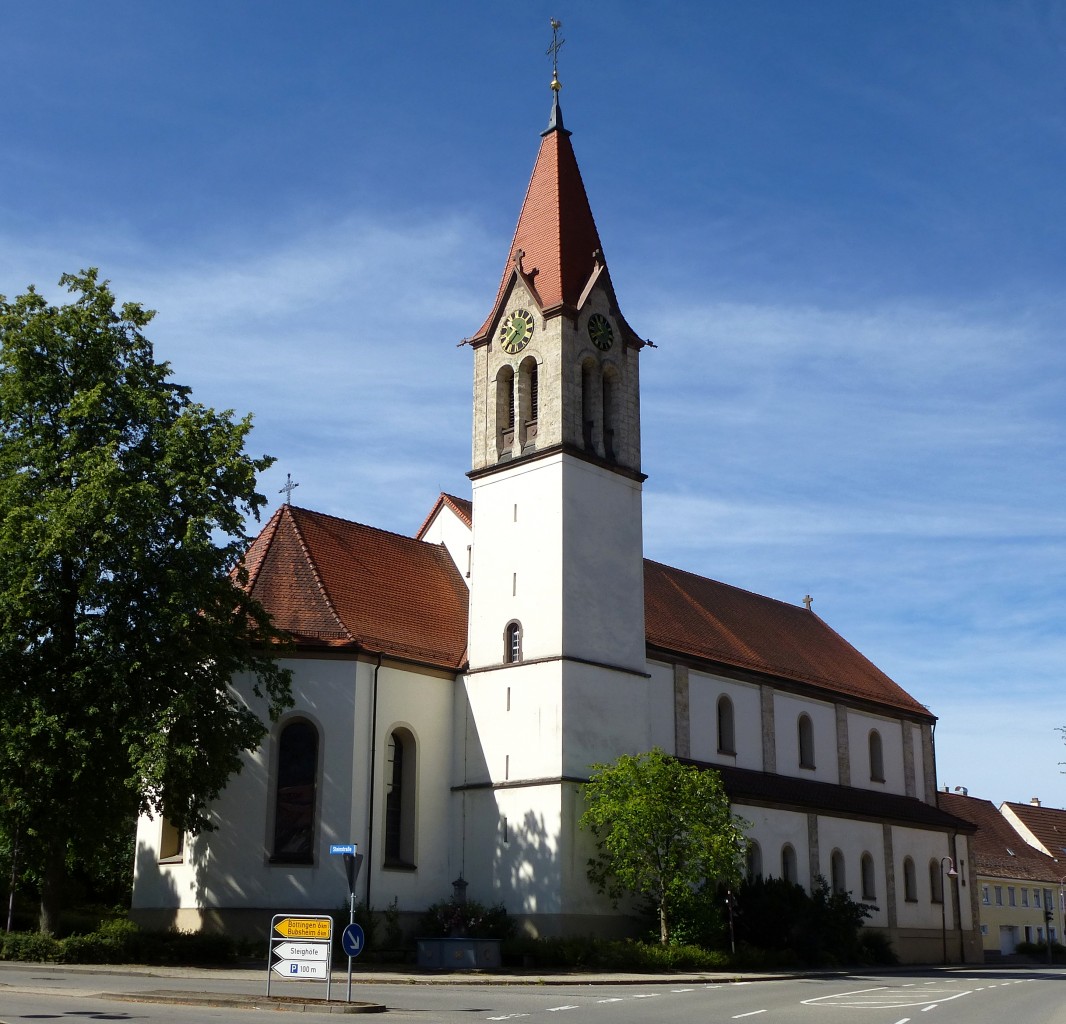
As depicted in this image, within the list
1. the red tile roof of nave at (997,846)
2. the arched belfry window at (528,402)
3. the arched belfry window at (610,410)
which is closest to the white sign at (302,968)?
the arched belfry window at (528,402)

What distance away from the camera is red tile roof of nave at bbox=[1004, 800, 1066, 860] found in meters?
71.6

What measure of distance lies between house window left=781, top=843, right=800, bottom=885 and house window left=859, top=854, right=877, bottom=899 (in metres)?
4.34

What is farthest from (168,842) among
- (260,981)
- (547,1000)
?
(547,1000)

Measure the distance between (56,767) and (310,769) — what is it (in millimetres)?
7683

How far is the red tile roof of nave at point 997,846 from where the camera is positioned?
64.1m

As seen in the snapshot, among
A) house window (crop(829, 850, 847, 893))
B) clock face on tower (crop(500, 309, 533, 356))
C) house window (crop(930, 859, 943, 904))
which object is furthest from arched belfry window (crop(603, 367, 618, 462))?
house window (crop(930, 859, 943, 904))

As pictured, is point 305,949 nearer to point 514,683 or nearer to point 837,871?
point 514,683

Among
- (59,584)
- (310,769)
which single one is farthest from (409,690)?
(59,584)

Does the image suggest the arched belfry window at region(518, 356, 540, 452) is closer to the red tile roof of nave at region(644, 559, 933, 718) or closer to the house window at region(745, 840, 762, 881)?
the red tile roof of nave at region(644, 559, 933, 718)

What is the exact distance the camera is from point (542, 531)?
35.7m

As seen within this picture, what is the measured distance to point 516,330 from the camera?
125 feet

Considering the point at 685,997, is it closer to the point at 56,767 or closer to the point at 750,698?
the point at 56,767

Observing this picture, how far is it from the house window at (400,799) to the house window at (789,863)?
1277 cm

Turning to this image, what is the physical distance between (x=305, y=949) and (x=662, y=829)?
13.8m
